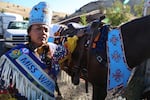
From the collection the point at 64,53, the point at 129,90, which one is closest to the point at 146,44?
the point at 129,90

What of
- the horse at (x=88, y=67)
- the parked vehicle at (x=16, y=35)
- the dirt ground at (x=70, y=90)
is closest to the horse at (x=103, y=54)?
the horse at (x=88, y=67)

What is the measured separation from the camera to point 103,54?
14.0 feet

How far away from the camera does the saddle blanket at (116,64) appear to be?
152 inches

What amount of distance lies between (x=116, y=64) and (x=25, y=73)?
1.63m

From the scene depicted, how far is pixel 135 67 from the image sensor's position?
12.5ft

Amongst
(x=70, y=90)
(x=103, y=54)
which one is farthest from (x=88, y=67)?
(x=70, y=90)

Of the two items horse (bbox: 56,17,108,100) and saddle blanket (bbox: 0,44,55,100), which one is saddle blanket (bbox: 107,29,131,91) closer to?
horse (bbox: 56,17,108,100)

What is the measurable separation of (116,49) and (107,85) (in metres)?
0.47

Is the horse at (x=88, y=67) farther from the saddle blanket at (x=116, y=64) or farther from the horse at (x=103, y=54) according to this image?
the saddle blanket at (x=116, y=64)

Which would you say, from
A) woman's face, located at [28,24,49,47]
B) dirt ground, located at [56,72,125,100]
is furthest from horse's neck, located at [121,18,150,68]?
dirt ground, located at [56,72,125,100]

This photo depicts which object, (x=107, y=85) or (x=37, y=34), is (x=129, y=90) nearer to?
(x=107, y=85)

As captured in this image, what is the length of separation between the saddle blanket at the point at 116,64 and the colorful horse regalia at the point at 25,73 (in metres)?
1.46

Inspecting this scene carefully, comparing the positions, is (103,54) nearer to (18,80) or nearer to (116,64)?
(116,64)

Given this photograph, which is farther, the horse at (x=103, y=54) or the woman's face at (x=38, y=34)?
the horse at (x=103, y=54)
